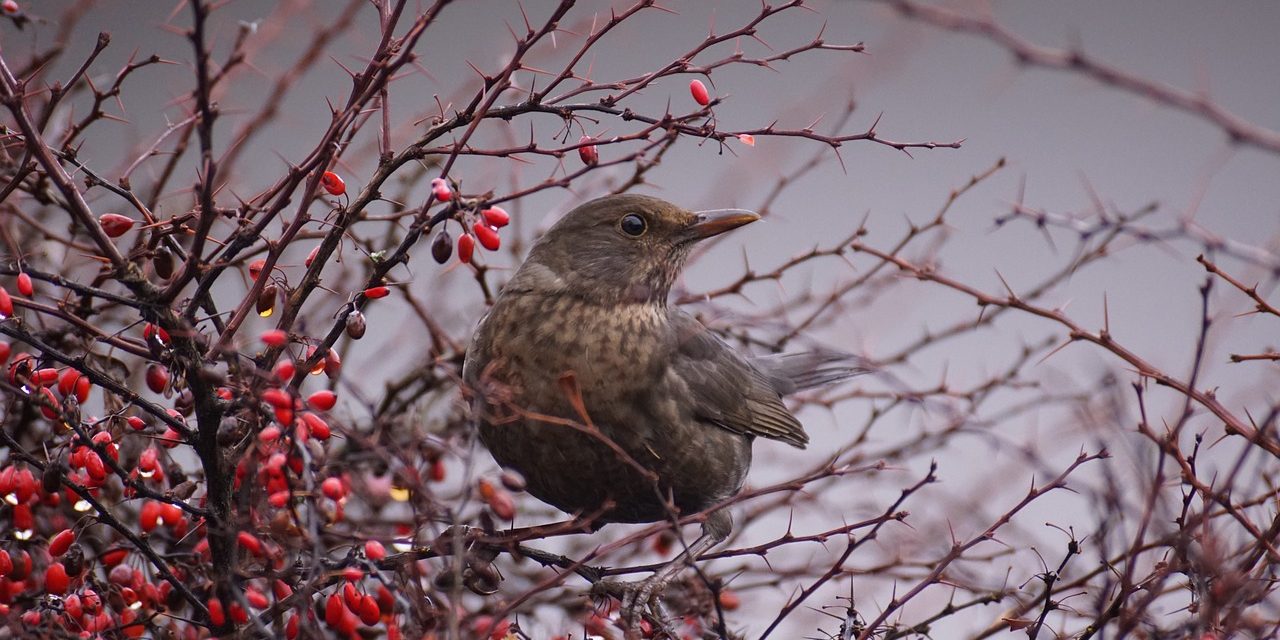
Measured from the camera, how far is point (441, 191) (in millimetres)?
2279

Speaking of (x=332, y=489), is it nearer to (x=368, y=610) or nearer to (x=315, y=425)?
(x=315, y=425)

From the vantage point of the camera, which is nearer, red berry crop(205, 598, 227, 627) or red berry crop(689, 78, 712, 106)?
red berry crop(205, 598, 227, 627)


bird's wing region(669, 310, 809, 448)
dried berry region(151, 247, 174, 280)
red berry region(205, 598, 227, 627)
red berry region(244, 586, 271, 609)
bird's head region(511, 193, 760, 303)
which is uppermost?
bird's head region(511, 193, 760, 303)

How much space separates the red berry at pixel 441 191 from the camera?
2.28 meters

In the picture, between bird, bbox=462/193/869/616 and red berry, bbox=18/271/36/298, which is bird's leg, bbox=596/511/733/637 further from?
red berry, bbox=18/271/36/298

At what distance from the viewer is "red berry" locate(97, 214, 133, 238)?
94.8 inches

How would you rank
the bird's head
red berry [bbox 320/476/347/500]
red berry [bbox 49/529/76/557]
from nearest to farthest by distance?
red berry [bbox 320/476/347/500], red berry [bbox 49/529/76/557], the bird's head

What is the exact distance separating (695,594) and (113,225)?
1691 millimetres

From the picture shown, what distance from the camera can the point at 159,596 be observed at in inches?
98.5

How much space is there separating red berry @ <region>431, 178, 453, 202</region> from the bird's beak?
151cm

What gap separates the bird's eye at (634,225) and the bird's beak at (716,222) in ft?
0.50

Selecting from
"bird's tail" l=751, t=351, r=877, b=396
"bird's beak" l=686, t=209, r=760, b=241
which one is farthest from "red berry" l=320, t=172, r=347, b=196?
"bird's tail" l=751, t=351, r=877, b=396

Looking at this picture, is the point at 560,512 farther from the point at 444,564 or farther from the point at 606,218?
the point at 444,564

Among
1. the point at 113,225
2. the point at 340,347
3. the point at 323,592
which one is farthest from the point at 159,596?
the point at 340,347
